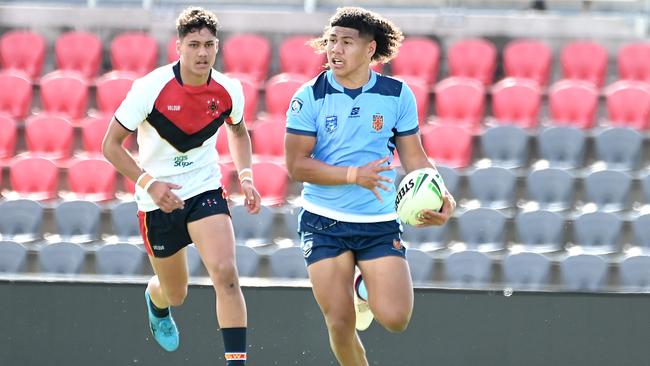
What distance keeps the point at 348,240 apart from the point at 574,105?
612 cm

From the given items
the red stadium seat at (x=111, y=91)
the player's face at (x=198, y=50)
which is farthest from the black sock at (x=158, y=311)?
the red stadium seat at (x=111, y=91)

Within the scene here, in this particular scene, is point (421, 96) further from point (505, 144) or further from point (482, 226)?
point (482, 226)

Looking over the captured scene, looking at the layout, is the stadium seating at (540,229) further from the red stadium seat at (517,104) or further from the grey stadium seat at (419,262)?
the red stadium seat at (517,104)

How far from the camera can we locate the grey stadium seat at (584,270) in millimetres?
9742

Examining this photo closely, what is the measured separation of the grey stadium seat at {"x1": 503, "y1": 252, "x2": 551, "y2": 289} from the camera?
9742mm

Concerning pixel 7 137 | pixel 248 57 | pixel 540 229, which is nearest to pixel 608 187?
pixel 540 229

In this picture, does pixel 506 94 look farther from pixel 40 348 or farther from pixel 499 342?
pixel 40 348

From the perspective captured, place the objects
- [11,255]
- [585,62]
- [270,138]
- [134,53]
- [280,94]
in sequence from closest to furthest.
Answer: [11,255] → [270,138] → [280,94] → [585,62] → [134,53]

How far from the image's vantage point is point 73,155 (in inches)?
456

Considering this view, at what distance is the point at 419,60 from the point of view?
39.9ft

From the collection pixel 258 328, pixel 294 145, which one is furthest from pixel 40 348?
pixel 294 145

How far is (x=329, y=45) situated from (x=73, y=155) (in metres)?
6.28

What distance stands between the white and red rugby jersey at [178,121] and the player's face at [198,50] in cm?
13

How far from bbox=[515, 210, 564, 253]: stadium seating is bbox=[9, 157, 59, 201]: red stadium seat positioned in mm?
4411
